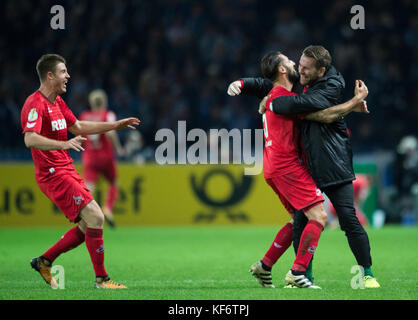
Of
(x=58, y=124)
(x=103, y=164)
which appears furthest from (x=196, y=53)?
(x=58, y=124)

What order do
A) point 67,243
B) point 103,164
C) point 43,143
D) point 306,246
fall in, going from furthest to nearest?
point 103,164, point 67,243, point 306,246, point 43,143

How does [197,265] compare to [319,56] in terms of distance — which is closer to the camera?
[319,56]

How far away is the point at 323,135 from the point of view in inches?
258

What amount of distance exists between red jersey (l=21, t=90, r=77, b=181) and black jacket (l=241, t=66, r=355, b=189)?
1.89 m

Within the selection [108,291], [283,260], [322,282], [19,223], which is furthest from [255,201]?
[108,291]

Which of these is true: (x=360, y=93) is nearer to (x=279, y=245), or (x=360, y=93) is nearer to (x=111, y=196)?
(x=279, y=245)

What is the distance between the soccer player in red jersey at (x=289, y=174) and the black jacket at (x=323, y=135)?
108 mm

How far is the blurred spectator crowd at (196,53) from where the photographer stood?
17.5m

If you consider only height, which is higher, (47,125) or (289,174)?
(47,125)

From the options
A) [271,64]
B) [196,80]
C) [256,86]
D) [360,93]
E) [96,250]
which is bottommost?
[96,250]

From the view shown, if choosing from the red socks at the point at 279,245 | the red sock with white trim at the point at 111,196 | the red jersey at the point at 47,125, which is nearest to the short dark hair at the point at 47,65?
the red jersey at the point at 47,125

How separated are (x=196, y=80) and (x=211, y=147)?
346 centimetres

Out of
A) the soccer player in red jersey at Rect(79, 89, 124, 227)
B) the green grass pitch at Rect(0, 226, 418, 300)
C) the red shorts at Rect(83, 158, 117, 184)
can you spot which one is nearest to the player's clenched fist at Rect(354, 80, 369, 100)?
the green grass pitch at Rect(0, 226, 418, 300)

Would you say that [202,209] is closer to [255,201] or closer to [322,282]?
[255,201]
